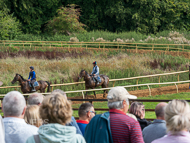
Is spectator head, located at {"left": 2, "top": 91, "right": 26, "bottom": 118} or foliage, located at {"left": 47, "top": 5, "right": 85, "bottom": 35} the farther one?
foliage, located at {"left": 47, "top": 5, "right": 85, "bottom": 35}

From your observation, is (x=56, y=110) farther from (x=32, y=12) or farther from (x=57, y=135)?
(x=32, y=12)

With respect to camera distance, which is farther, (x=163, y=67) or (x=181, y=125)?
(x=163, y=67)

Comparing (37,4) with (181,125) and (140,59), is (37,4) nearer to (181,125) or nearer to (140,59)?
(140,59)

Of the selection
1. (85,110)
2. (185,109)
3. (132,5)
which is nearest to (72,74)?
(85,110)

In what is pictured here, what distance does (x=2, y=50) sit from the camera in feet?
88.9

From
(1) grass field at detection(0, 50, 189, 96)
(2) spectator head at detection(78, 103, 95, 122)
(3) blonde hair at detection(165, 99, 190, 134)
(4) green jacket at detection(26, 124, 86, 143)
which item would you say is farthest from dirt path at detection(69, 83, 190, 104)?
(4) green jacket at detection(26, 124, 86, 143)

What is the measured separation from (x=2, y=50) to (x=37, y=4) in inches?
935

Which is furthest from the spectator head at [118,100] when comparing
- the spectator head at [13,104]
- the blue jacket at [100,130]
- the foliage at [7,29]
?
the foliage at [7,29]

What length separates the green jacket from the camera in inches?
104

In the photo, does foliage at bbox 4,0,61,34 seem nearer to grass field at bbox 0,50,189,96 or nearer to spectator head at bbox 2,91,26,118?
grass field at bbox 0,50,189,96

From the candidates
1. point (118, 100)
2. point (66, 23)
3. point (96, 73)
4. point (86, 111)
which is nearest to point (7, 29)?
point (66, 23)

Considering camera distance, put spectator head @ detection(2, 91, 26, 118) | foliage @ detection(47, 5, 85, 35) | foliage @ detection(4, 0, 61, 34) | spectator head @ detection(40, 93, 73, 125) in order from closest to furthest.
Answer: spectator head @ detection(40, 93, 73, 125), spectator head @ detection(2, 91, 26, 118), foliage @ detection(47, 5, 85, 35), foliage @ detection(4, 0, 61, 34)

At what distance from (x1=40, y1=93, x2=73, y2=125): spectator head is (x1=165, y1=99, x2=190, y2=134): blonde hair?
1.10 meters

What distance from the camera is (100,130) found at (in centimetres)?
332
